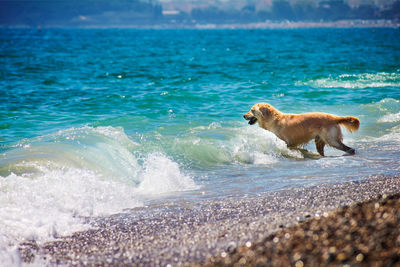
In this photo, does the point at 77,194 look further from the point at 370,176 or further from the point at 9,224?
the point at 370,176

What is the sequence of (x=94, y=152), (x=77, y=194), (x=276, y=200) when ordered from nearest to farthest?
1. (x=276, y=200)
2. (x=77, y=194)
3. (x=94, y=152)

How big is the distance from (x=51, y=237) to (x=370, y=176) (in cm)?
427

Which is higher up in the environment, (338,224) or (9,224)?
(338,224)

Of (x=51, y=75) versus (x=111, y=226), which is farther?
(x=51, y=75)

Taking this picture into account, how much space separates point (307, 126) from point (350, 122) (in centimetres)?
79

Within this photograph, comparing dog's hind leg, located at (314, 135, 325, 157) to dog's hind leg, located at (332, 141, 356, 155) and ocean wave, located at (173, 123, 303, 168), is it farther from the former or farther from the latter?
ocean wave, located at (173, 123, 303, 168)

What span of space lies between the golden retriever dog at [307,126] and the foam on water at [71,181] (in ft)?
7.66

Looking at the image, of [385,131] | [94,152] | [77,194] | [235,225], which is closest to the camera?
[235,225]

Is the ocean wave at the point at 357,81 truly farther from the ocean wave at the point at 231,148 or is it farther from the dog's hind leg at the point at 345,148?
the dog's hind leg at the point at 345,148

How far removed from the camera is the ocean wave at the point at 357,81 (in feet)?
57.5

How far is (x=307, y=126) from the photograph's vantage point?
8.02m

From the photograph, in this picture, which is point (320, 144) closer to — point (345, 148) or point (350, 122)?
point (345, 148)

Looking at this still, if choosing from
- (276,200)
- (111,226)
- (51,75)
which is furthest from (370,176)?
(51,75)

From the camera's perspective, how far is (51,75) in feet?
66.3
